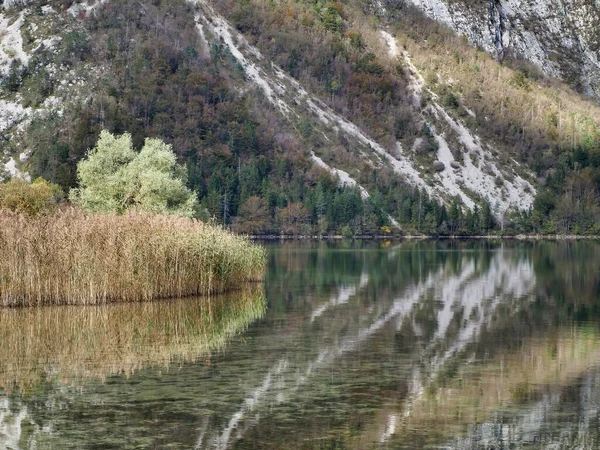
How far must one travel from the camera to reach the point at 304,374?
1006 inches

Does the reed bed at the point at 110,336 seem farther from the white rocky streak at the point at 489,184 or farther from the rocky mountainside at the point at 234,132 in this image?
the white rocky streak at the point at 489,184

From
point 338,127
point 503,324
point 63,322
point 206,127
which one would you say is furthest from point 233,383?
point 338,127

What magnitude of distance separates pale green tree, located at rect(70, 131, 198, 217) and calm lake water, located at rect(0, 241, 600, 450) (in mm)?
16248

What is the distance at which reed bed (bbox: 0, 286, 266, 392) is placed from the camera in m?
26.4

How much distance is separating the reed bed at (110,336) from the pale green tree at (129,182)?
1859 cm

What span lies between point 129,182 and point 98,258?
75.3 feet

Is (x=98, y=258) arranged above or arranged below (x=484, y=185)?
below

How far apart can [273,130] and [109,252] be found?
14977cm

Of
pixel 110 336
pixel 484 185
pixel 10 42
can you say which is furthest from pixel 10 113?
pixel 110 336

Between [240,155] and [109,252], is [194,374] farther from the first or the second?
[240,155]

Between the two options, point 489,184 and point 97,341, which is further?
point 489,184

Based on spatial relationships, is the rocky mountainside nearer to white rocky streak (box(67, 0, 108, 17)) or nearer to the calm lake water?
white rocky streak (box(67, 0, 108, 17))

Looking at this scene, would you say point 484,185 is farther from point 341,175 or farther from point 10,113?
point 10,113

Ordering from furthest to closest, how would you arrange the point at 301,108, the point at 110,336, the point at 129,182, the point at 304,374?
the point at 301,108 → the point at 129,182 → the point at 110,336 → the point at 304,374
